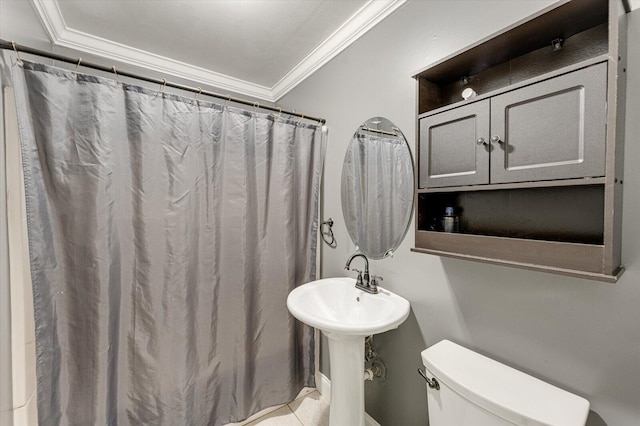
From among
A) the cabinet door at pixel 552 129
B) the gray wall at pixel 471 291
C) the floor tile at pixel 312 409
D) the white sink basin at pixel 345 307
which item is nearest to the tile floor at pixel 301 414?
the floor tile at pixel 312 409

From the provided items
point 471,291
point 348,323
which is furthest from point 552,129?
point 348,323

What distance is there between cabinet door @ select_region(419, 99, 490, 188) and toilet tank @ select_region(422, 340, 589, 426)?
648 millimetres

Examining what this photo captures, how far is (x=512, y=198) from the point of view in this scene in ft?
3.03

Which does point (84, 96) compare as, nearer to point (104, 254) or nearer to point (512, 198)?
point (104, 254)

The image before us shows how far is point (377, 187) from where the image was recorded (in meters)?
1.50

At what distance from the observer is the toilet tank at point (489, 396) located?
700 millimetres

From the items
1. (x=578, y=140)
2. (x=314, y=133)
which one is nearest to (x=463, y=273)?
(x=578, y=140)

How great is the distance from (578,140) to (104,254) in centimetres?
184

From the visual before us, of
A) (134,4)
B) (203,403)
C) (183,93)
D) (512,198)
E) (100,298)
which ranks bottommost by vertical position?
(203,403)

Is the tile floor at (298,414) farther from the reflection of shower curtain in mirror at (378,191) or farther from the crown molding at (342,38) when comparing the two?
the crown molding at (342,38)

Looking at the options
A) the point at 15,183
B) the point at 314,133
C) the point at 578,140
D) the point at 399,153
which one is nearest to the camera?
the point at 578,140

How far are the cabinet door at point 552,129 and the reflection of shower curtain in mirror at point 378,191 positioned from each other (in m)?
0.51

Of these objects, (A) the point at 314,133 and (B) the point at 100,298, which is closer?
(B) the point at 100,298

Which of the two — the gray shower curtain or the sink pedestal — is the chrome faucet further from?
the gray shower curtain
